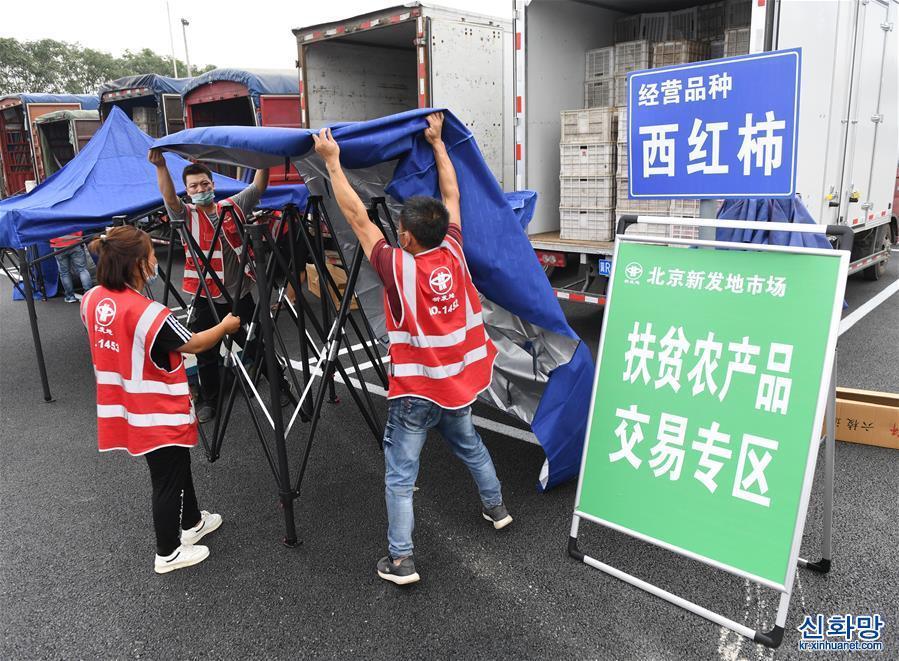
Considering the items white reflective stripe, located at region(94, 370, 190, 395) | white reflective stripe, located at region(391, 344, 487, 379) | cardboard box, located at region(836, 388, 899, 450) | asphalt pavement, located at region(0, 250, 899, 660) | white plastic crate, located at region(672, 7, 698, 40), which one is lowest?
asphalt pavement, located at region(0, 250, 899, 660)

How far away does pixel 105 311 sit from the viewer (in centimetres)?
314

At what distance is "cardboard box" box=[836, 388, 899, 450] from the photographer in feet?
14.3

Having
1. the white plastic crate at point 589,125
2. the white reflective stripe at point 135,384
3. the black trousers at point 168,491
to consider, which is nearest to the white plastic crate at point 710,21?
the white plastic crate at point 589,125

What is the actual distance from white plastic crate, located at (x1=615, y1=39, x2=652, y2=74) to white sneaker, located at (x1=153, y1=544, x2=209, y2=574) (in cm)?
620

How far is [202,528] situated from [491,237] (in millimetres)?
2297

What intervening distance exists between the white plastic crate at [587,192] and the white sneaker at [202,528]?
14.9 ft

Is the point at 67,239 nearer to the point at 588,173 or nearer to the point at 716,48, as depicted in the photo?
the point at 588,173

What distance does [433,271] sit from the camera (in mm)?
3049

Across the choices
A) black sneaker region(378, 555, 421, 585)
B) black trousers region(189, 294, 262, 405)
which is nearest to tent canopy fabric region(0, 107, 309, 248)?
black trousers region(189, 294, 262, 405)

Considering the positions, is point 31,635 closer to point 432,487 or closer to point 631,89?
point 432,487

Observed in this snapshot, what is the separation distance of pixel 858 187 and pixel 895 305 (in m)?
1.98

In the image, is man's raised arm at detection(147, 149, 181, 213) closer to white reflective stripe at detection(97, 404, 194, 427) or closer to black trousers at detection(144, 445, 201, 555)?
white reflective stripe at detection(97, 404, 194, 427)

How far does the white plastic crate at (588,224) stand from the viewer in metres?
6.61

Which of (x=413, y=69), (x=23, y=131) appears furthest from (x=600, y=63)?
(x=23, y=131)
